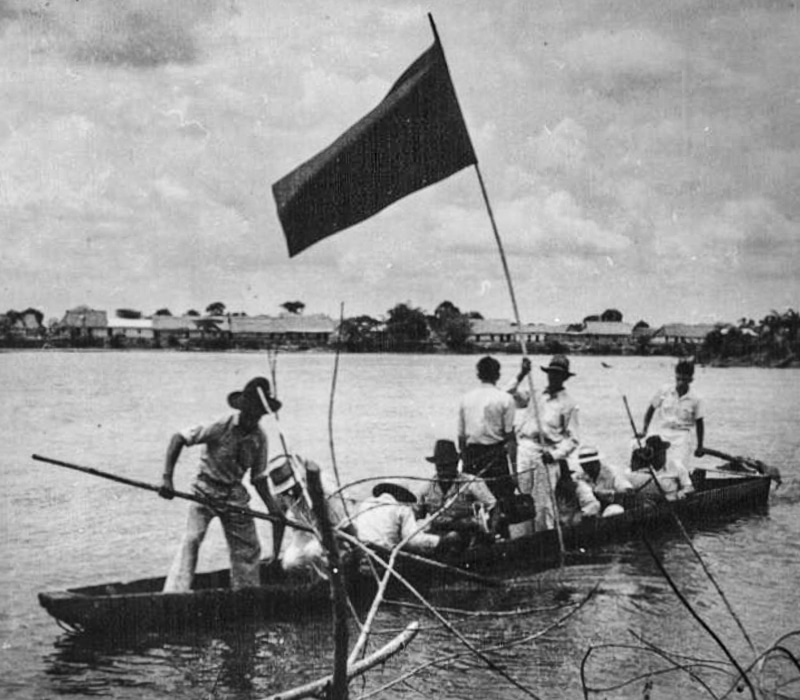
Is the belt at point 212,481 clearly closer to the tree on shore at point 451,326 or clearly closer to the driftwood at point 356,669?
the driftwood at point 356,669

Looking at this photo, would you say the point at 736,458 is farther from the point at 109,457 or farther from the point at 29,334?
the point at 29,334

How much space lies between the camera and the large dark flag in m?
5.01

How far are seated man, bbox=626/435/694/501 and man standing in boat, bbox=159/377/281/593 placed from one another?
192 inches

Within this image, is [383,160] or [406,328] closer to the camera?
[383,160]

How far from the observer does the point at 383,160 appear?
17.3 feet

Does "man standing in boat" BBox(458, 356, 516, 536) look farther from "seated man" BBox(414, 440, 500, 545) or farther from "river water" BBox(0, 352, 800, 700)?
"river water" BBox(0, 352, 800, 700)

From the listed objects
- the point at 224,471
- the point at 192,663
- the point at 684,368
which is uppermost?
the point at 684,368

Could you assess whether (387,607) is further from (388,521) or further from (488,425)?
(488,425)

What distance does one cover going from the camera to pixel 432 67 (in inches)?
229

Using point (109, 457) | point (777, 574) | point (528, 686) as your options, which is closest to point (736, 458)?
point (777, 574)

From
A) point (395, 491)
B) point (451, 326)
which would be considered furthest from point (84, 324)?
point (395, 491)

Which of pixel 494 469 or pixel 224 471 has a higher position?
pixel 224 471

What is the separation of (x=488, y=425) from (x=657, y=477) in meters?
2.56

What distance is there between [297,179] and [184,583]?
403 cm
